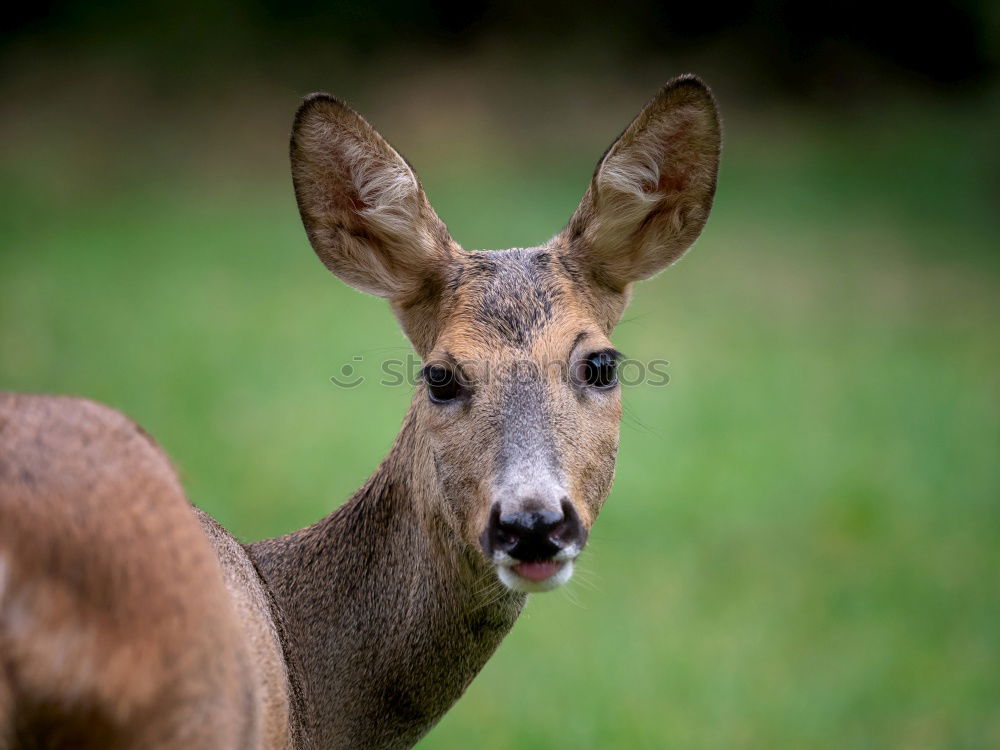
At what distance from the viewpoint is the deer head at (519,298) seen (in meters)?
3.76

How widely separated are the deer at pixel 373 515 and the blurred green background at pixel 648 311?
17.4 inches

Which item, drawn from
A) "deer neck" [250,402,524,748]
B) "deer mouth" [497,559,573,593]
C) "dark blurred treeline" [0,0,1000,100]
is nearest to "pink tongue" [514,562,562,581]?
"deer mouth" [497,559,573,593]

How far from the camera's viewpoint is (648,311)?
18.5m

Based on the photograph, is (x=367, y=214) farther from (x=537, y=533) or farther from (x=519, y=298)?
(x=537, y=533)

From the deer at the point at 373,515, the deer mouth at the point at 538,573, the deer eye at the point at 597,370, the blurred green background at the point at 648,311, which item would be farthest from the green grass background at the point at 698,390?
the deer mouth at the point at 538,573

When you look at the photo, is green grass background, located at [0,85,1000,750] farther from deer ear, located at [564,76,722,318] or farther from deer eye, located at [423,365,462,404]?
deer eye, located at [423,365,462,404]

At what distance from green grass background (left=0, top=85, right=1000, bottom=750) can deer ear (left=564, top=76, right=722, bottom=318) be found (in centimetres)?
221

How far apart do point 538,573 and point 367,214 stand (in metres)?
1.64

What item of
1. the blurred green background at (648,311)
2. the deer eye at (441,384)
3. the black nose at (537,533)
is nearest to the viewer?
the black nose at (537,533)

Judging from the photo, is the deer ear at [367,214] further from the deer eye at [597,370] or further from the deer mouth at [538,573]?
the deer mouth at [538,573]

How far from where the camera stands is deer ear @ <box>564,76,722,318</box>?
15.1ft

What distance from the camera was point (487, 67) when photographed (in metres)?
26.0

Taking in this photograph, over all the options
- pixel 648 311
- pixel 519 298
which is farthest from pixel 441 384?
pixel 648 311

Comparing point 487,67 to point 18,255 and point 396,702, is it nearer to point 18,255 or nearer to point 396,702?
point 18,255
